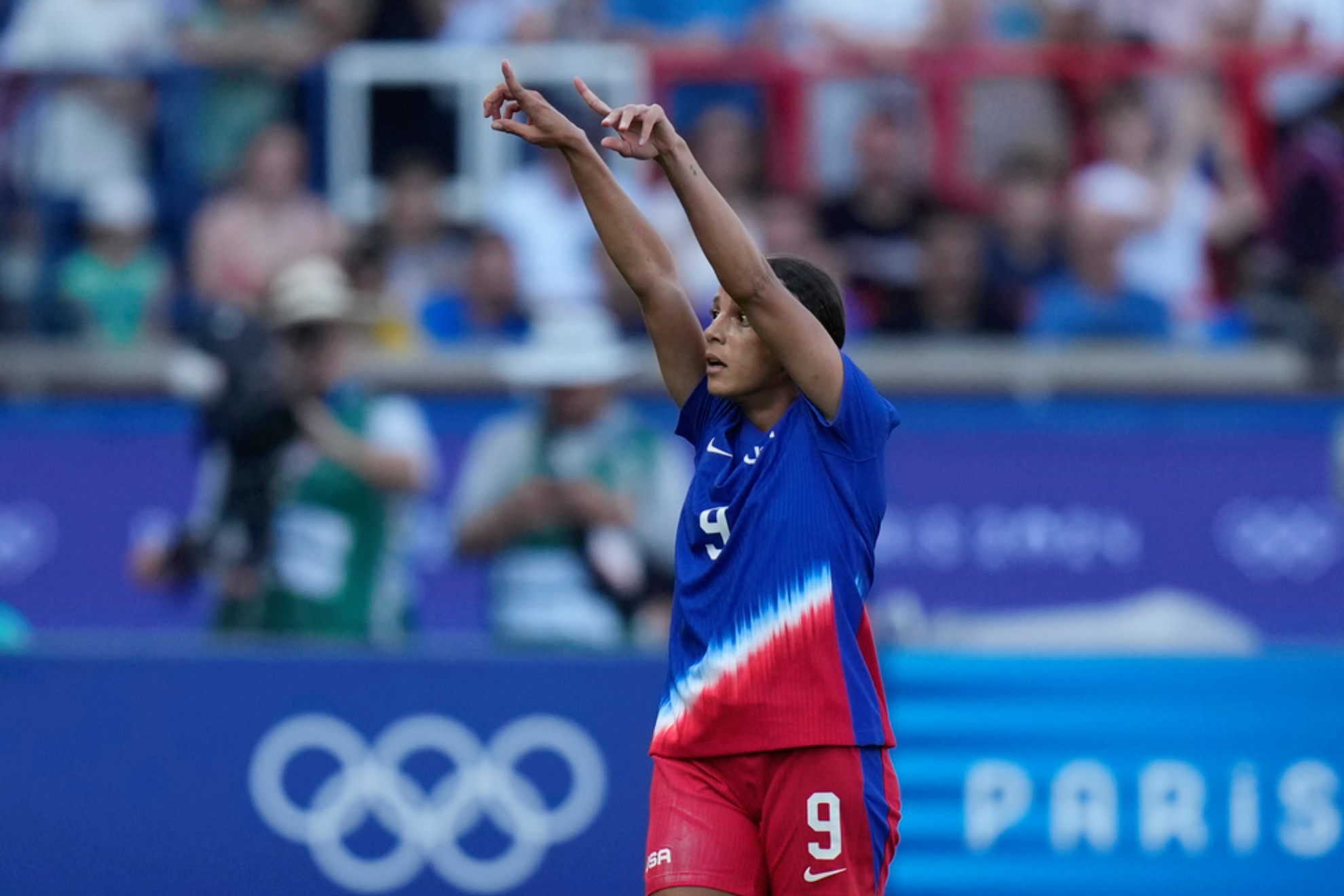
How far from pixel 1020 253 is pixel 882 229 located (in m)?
0.71

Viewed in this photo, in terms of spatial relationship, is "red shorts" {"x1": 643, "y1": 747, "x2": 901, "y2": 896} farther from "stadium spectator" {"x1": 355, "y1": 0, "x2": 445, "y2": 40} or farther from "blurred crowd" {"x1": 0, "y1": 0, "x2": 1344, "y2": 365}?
"stadium spectator" {"x1": 355, "y1": 0, "x2": 445, "y2": 40}

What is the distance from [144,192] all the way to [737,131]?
3.07 meters

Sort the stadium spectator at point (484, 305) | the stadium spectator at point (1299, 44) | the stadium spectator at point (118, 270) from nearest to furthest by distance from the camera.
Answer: the stadium spectator at point (484, 305) → the stadium spectator at point (118, 270) → the stadium spectator at point (1299, 44)

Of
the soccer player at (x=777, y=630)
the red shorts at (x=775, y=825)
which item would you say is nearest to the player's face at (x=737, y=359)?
the soccer player at (x=777, y=630)

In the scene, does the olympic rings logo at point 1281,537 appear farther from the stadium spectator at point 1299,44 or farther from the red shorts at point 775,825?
the red shorts at point 775,825

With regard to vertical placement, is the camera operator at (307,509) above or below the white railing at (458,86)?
below

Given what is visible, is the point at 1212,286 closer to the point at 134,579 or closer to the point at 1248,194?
the point at 1248,194

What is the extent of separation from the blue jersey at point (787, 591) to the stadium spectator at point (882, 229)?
5.92 m

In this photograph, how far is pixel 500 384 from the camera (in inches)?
394

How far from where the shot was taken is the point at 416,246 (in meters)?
10.7

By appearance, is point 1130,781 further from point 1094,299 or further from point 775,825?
point 1094,299

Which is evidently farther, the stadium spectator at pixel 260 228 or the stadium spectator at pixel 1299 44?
the stadium spectator at pixel 1299 44

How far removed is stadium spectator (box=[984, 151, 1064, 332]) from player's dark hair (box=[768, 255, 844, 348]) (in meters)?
5.95

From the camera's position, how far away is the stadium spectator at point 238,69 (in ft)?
35.3
